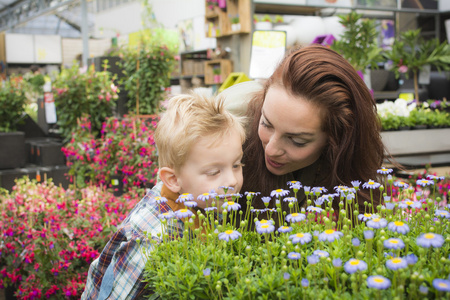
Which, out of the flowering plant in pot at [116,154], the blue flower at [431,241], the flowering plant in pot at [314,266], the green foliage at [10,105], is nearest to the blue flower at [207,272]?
the flowering plant in pot at [314,266]

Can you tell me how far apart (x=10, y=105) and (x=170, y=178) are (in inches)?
227

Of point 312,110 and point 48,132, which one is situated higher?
point 312,110

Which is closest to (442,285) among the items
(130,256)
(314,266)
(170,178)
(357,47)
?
(314,266)

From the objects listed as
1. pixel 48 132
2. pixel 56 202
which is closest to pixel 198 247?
pixel 56 202

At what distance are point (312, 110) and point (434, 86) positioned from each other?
6.43 m

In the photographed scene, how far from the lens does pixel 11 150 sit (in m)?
5.86

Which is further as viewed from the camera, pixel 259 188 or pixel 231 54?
pixel 231 54

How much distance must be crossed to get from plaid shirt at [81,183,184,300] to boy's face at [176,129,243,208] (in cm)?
11

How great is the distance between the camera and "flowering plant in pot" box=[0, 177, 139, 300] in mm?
2727

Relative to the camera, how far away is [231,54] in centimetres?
685

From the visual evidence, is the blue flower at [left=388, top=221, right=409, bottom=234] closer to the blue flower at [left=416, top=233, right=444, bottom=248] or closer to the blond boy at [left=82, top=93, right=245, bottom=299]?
the blue flower at [left=416, top=233, right=444, bottom=248]

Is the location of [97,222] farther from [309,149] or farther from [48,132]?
[48,132]

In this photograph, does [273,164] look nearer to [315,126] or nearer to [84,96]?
[315,126]

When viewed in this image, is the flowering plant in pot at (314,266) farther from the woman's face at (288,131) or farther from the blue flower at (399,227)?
the woman's face at (288,131)
